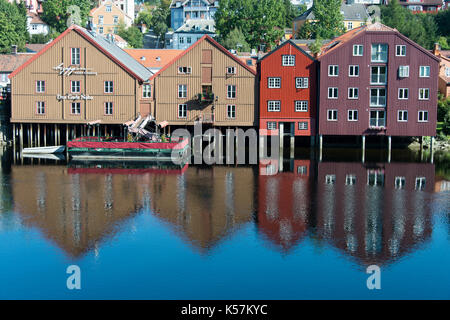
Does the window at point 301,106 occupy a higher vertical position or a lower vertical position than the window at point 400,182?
higher

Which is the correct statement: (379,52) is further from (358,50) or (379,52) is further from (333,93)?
(333,93)

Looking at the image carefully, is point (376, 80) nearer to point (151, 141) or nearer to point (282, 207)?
point (151, 141)

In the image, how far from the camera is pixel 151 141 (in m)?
54.8

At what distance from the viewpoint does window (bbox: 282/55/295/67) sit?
61344mm

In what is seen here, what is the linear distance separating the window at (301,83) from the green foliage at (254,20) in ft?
119

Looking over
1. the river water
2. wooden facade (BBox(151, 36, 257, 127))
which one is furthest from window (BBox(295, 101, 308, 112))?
the river water

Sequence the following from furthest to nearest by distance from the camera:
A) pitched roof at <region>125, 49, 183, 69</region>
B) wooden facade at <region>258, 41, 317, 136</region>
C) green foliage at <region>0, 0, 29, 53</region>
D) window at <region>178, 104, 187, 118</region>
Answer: green foliage at <region>0, 0, 29, 53</region> < pitched roof at <region>125, 49, 183, 69</region> < window at <region>178, 104, 187, 118</region> < wooden facade at <region>258, 41, 317, 136</region>

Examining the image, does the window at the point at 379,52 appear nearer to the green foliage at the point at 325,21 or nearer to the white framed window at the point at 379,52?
the white framed window at the point at 379,52

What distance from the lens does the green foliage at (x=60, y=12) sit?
113375mm

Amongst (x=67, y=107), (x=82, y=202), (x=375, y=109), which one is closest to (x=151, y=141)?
(x=67, y=107)

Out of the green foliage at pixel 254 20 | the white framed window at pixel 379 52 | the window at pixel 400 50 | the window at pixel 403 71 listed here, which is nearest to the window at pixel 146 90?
the white framed window at pixel 379 52

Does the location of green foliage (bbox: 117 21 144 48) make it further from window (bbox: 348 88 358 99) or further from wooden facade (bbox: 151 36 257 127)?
window (bbox: 348 88 358 99)

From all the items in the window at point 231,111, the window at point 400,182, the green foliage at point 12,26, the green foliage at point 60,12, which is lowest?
the window at point 400,182

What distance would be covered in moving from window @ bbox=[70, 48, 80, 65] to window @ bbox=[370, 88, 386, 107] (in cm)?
2959
